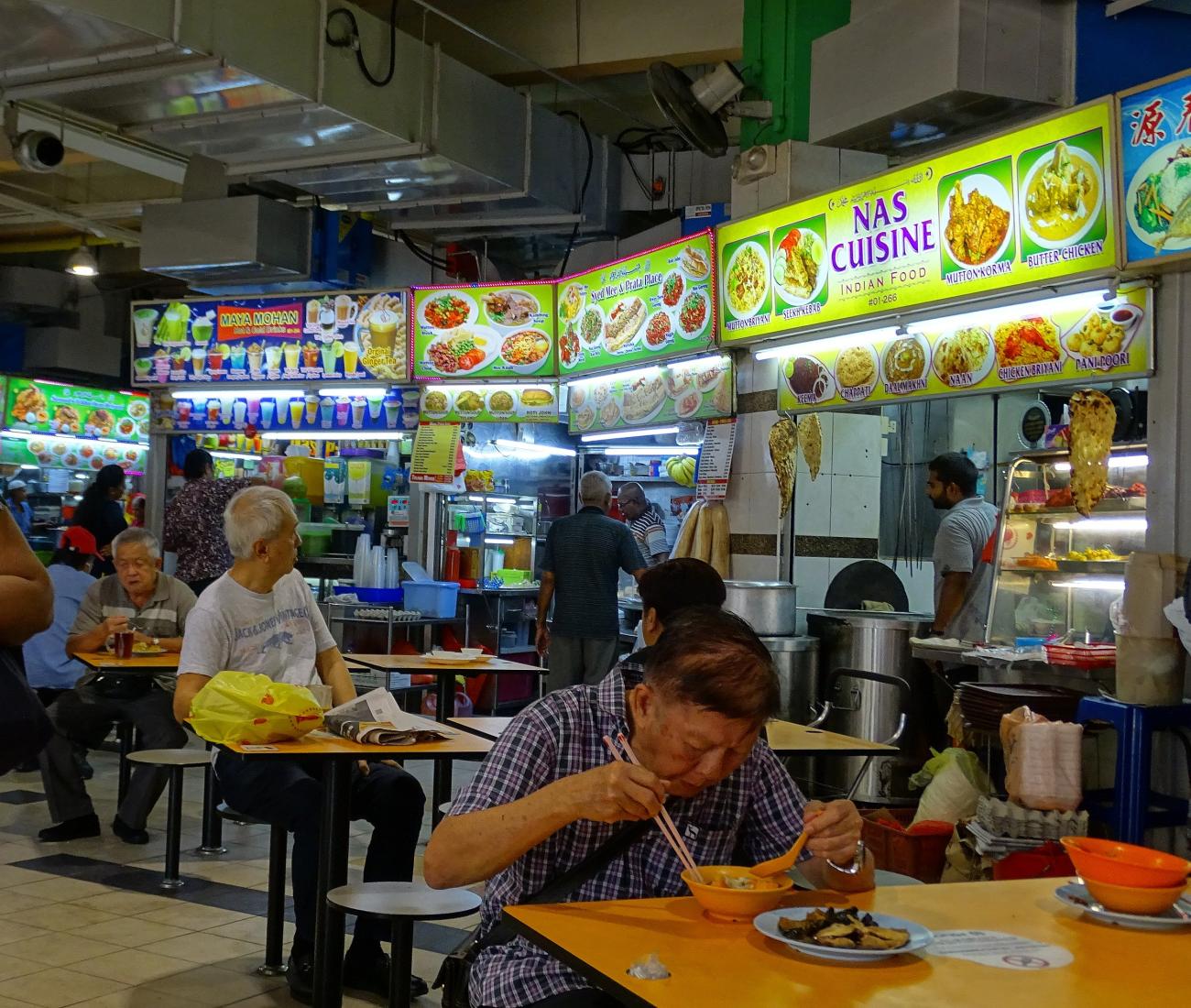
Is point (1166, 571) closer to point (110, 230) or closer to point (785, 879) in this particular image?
point (785, 879)

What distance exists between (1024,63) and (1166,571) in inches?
115

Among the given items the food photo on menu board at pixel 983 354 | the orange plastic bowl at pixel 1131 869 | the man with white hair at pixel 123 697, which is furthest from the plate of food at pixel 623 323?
the orange plastic bowl at pixel 1131 869

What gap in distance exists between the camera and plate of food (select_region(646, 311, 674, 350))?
8.30 meters

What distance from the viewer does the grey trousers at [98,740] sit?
6.30 m

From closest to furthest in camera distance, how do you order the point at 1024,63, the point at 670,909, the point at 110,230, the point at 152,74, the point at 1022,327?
the point at 670,909 → the point at 1022,327 → the point at 1024,63 → the point at 152,74 → the point at 110,230

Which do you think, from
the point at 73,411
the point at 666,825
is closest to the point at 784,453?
the point at 666,825

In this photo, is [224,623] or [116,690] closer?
[224,623]

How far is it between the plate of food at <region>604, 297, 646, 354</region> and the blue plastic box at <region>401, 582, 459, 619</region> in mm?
2230

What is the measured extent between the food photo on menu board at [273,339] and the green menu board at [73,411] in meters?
3.86

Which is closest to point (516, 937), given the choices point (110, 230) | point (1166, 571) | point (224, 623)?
point (224, 623)

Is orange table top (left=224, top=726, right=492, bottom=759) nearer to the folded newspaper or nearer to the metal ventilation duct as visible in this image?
the folded newspaper

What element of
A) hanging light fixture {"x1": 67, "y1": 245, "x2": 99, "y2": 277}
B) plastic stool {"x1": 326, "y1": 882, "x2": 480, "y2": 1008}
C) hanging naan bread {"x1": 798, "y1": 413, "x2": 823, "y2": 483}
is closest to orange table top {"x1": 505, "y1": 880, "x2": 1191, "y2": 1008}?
plastic stool {"x1": 326, "y1": 882, "x2": 480, "y2": 1008}

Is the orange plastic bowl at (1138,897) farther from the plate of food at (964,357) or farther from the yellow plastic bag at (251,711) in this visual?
the plate of food at (964,357)

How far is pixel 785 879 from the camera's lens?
225 centimetres
